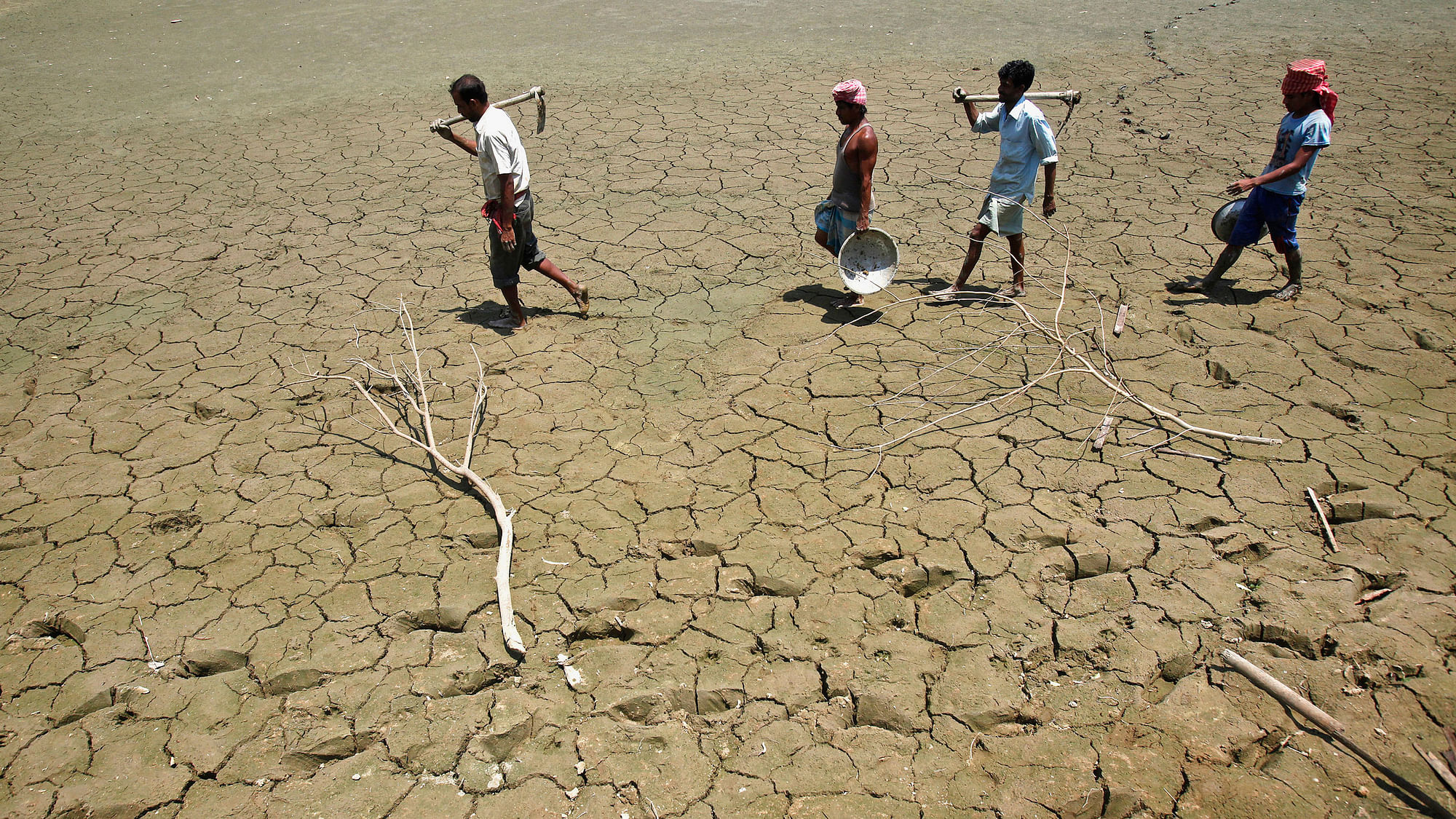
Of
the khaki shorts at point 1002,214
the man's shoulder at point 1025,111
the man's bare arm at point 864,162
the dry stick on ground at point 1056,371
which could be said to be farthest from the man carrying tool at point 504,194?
the man's shoulder at point 1025,111

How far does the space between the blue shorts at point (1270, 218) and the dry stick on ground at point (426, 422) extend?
169 inches

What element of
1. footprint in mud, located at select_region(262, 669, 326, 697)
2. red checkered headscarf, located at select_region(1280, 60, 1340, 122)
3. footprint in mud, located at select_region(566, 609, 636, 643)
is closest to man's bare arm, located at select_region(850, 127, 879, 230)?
red checkered headscarf, located at select_region(1280, 60, 1340, 122)

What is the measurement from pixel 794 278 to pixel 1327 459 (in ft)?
9.92

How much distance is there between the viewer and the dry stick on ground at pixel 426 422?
3.17 metres

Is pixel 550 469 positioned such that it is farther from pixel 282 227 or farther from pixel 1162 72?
pixel 1162 72

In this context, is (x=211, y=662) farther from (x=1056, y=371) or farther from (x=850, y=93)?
(x=850, y=93)

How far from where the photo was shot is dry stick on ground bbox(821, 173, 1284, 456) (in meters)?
3.83

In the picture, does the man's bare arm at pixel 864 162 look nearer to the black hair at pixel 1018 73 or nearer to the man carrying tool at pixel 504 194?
the black hair at pixel 1018 73

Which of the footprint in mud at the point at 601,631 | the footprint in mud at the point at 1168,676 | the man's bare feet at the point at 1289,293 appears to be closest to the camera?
the footprint in mud at the point at 1168,676

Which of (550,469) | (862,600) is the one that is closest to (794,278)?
(550,469)

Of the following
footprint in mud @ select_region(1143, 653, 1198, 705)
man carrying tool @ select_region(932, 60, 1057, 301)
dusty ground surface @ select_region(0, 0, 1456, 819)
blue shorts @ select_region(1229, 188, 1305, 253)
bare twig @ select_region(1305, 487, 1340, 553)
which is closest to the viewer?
dusty ground surface @ select_region(0, 0, 1456, 819)

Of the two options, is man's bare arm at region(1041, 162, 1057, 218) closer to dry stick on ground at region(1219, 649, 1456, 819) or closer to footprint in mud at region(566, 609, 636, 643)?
dry stick on ground at region(1219, 649, 1456, 819)

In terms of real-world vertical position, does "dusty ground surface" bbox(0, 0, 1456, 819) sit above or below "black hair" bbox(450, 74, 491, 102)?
below

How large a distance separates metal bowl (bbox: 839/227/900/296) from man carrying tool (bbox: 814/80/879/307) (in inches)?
2.8
